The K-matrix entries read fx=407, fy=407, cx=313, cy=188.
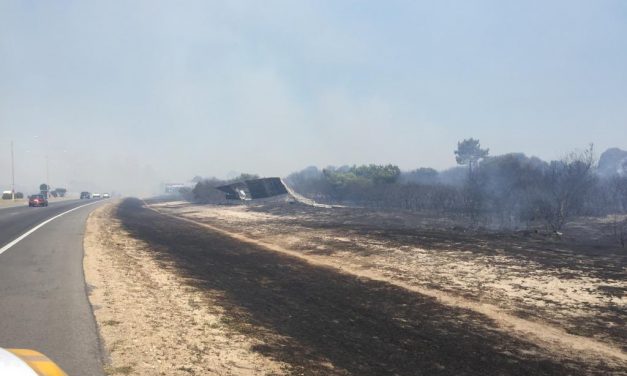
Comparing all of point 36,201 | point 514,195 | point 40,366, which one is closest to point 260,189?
point 36,201

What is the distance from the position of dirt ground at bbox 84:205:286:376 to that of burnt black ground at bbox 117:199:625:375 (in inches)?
11.7

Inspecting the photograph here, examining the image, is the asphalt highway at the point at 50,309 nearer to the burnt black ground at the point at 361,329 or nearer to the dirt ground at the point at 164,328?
the dirt ground at the point at 164,328

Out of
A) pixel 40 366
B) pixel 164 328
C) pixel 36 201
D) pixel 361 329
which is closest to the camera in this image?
pixel 40 366

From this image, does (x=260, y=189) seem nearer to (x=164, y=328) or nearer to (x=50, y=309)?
(x=50, y=309)

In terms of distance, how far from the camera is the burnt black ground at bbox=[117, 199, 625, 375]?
4762 millimetres

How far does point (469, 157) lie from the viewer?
86062 mm

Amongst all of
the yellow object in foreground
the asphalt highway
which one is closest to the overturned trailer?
the asphalt highway

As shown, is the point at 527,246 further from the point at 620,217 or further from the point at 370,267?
the point at 620,217

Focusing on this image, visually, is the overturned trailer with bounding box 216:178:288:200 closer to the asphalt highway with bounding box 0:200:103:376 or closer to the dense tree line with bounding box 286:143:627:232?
the dense tree line with bounding box 286:143:627:232

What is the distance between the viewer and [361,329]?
5.99 meters

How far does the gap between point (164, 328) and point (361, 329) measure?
2.79 m

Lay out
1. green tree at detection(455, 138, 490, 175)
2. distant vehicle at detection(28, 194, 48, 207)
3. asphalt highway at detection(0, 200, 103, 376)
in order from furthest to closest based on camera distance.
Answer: green tree at detection(455, 138, 490, 175), distant vehicle at detection(28, 194, 48, 207), asphalt highway at detection(0, 200, 103, 376)

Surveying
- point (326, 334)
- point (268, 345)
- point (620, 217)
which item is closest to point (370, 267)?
point (326, 334)

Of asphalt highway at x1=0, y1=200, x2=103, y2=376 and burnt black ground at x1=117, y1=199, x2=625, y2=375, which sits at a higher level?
asphalt highway at x1=0, y1=200, x2=103, y2=376
